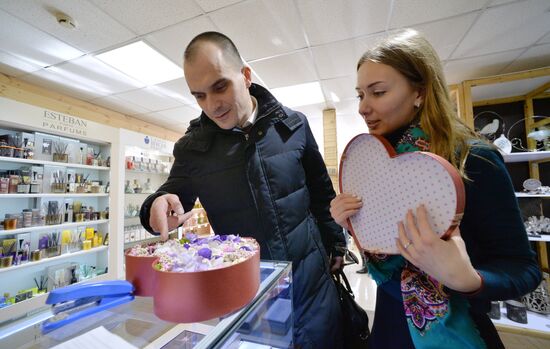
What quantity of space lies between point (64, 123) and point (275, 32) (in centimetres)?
319

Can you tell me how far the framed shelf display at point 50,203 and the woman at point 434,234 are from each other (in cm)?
406

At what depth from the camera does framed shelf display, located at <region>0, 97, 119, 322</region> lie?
9.80 feet

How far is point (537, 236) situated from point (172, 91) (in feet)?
15.9

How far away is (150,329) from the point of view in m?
0.47

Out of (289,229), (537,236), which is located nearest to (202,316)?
(289,229)

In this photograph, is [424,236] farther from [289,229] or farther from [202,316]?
[289,229]

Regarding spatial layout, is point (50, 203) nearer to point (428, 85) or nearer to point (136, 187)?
point (136, 187)

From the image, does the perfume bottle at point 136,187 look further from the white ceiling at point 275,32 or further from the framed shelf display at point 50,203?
the white ceiling at point 275,32

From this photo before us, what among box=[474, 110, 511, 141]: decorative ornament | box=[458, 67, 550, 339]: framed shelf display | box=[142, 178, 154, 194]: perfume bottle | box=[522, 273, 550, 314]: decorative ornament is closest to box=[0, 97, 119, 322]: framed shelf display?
box=[142, 178, 154, 194]: perfume bottle

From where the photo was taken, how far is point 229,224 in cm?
102

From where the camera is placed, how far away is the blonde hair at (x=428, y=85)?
60 centimetres

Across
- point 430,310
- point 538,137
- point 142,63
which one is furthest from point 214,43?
point 538,137

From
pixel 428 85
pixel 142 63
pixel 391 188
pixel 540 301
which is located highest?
pixel 142 63

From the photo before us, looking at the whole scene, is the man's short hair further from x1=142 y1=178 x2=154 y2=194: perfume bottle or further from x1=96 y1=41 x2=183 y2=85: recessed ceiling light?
x1=142 y1=178 x2=154 y2=194: perfume bottle
